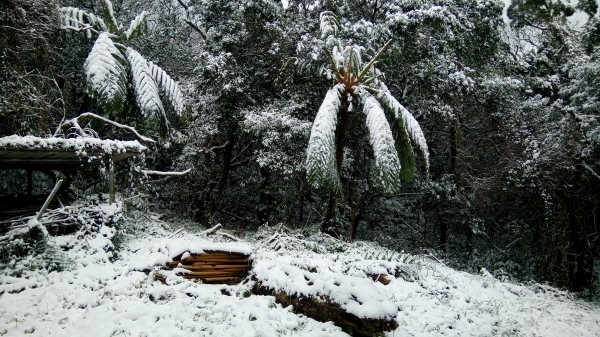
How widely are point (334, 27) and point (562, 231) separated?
768cm

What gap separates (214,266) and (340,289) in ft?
7.04

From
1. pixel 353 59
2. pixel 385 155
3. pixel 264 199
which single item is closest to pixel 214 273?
pixel 385 155

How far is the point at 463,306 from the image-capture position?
562 cm

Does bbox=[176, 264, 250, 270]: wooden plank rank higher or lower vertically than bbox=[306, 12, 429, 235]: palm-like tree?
lower

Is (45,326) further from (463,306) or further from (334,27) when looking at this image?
(334,27)

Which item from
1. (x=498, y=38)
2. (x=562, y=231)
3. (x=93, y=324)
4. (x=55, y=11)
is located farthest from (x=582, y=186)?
(x=55, y=11)

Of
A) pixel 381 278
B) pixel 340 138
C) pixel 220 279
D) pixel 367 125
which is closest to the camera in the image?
pixel 220 279

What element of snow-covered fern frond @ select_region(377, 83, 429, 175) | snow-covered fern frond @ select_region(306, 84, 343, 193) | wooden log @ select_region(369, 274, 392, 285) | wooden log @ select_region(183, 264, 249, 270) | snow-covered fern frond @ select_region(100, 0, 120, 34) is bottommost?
wooden log @ select_region(183, 264, 249, 270)

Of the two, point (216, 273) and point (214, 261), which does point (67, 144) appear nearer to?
point (214, 261)

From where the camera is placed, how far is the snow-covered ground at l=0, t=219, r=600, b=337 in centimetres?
406

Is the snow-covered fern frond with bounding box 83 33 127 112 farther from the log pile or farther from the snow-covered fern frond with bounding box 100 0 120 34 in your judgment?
the log pile

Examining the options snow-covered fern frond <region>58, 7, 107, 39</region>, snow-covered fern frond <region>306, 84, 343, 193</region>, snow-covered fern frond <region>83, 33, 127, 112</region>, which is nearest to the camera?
snow-covered fern frond <region>306, 84, 343, 193</region>

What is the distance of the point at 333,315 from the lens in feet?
14.0

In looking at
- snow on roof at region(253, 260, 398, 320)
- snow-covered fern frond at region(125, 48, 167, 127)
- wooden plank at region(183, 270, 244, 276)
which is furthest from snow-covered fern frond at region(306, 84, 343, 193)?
snow-covered fern frond at region(125, 48, 167, 127)
